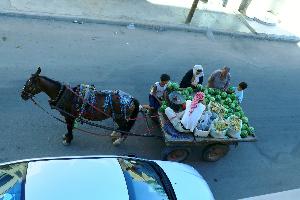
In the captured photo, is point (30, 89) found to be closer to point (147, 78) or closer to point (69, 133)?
point (69, 133)

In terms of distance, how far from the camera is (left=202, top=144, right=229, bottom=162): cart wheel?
336 inches

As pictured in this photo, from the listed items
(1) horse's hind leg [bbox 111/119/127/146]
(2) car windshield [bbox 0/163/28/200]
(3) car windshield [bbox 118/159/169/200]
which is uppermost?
(3) car windshield [bbox 118/159/169/200]

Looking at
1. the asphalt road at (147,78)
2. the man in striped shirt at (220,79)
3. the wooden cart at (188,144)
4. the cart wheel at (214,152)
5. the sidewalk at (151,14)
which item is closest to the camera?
the wooden cart at (188,144)

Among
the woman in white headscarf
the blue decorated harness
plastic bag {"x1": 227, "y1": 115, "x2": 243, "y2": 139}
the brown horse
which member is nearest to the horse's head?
the brown horse

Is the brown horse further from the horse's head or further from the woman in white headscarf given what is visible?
the woman in white headscarf

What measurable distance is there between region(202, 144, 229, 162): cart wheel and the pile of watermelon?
482 millimetres

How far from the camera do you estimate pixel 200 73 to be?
933 centimetres

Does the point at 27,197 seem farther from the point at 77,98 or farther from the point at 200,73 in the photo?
the point at 200,73

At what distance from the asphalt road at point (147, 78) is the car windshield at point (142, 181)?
2210 mm

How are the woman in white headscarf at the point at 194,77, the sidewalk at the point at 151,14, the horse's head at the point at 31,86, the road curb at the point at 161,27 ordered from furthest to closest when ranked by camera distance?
1. the sidewalk at the point at 151,14
2. the road curb at the point at 161,27
3. the woman in white headscarf at the point at 194,77
4. the horse's head at the point at 31,86

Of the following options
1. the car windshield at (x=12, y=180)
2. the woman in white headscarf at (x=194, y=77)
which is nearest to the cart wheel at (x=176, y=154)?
the woman in white headscarf at (x=194, y=77)

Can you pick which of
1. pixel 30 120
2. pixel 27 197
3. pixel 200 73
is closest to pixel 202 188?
pixel 27 197

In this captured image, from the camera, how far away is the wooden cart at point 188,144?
790 cm

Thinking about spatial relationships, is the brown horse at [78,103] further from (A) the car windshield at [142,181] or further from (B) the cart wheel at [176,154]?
(A) the car windshield at [142,181]
